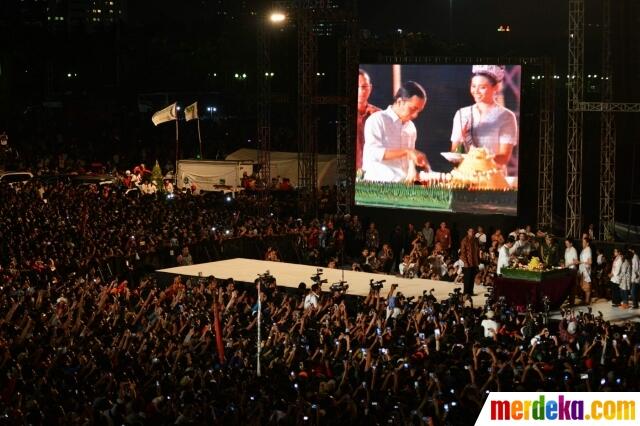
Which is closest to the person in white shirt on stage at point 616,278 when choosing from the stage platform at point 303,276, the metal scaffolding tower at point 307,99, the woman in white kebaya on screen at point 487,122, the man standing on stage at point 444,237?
the stage platform at point 303,276

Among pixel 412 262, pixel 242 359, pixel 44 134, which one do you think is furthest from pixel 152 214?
pixel 44 134

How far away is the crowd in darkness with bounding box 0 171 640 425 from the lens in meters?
10.5

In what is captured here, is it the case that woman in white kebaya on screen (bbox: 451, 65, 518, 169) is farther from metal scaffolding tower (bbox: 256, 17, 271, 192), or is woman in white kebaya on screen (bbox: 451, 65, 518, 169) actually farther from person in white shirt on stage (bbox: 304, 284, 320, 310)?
person in white shirt on stage (bbox: 304, 284, 320, 310)

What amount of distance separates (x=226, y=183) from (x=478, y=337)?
22534mm

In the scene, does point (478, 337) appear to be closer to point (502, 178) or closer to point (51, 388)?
point (51, 388)

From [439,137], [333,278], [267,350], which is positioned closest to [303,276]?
[333,278]

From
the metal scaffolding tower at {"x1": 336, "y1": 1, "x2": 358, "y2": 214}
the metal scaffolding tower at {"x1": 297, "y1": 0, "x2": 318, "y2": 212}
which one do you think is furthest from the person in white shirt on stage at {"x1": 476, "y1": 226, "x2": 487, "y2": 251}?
the metal scaffolding tower at {"x1": 297, "y1": 0, "x2": 318, "y2": 212}

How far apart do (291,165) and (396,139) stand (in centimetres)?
1127

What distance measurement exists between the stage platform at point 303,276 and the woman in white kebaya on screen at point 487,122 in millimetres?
4773

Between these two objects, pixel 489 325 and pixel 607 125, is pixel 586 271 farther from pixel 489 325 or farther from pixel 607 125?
pixel 607 125

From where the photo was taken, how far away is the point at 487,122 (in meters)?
24.8

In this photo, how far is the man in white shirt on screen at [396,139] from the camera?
2588cm

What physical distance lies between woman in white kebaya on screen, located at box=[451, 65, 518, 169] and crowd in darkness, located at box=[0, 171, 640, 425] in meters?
3.19

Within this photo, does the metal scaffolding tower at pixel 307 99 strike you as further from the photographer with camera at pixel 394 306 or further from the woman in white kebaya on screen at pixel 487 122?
the photographer with camera at pixel 394 306
